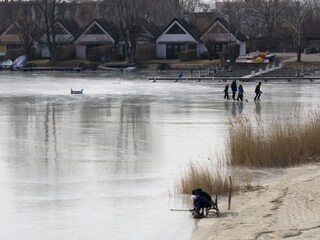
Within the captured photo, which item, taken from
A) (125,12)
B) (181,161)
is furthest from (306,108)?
(125,12)

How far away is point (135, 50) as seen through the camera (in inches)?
3733

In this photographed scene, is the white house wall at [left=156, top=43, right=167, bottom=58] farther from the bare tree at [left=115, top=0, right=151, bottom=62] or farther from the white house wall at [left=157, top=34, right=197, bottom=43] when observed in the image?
the bare tree at [left=115, top=0, right=151, bottom=62]

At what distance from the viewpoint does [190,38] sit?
316ft

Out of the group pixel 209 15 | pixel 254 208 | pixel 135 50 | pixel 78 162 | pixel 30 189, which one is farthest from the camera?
pixel 209 15

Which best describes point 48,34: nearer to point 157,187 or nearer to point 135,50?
point 135,50

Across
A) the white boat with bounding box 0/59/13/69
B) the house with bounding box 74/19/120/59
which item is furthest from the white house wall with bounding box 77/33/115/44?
the white boat with bounding box 0/59/13/69

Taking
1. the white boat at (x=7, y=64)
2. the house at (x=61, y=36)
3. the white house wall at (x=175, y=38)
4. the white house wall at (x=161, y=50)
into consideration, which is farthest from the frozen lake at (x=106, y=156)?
the house at (x=61, y=36)

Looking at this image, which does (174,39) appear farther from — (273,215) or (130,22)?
(273,215)

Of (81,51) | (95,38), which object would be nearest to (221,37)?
(95,38)

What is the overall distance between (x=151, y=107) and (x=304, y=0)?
3849 inches

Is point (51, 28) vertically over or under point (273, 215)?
over

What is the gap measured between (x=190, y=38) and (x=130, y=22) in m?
7.39

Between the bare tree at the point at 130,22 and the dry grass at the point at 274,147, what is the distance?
229 feet

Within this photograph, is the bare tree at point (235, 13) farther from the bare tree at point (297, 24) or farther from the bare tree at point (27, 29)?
the bare tree at point (27, 29)
